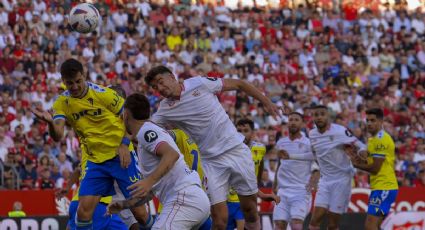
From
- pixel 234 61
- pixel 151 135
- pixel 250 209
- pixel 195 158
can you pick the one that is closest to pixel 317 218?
pixel 195 158

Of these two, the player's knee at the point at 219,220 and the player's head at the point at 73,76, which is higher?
the player's head at the point at 73,76

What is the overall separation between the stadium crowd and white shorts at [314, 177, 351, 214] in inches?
173

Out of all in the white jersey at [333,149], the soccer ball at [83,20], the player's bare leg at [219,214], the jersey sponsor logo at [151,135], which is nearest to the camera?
the jersey sponsor logo at [151,135]

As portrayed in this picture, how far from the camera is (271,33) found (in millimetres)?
31609

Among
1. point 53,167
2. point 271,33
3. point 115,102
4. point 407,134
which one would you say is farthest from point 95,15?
point 271,33

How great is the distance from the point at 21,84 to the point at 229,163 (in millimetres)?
12043

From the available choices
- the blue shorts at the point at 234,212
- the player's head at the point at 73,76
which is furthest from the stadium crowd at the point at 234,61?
the player's head at the point at 73,76

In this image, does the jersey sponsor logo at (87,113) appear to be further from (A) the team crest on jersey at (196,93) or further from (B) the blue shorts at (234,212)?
(B) the blue shorts at (234,212)

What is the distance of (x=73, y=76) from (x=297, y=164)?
5.98m

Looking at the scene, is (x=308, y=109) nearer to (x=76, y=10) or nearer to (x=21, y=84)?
(x=21, y=84)

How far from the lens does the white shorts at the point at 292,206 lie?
1714 cm

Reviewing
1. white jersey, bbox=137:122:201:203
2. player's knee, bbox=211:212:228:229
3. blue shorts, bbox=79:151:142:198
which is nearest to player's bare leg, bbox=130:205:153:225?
blue shorts, bbox=79:151:142:198

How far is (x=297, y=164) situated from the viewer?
17.4m

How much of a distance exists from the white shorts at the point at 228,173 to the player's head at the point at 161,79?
Result: 1200 millimetres
